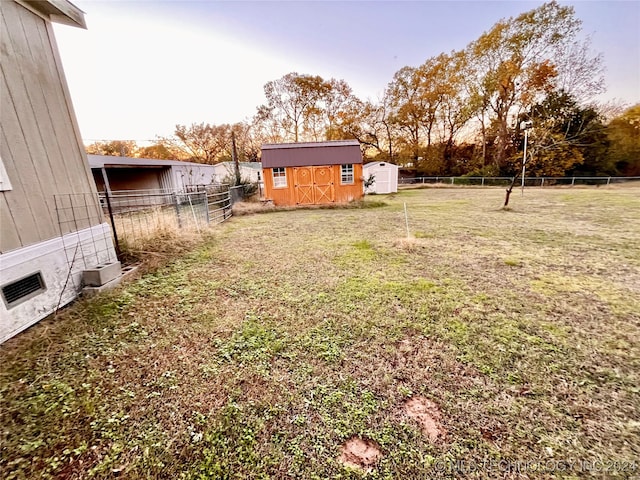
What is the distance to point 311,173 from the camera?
12430 mm

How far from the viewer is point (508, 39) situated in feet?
59.4

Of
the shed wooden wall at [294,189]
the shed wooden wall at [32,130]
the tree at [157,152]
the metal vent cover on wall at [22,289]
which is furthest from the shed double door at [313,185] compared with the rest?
the tree at [157,152]

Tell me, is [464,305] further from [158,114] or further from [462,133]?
[158,114]

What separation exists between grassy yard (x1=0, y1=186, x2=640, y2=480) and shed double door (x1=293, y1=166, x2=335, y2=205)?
9170 mm

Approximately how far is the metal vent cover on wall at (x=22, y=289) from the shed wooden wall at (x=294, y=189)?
34.2ft

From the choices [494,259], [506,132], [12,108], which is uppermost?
[506,132]

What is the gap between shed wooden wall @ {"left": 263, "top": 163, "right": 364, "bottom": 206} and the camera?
12.4 m

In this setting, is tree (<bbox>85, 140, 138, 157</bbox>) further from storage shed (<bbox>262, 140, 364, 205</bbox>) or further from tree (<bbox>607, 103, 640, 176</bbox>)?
tree (<bbox>607, 103, 640, 176</bbox>)

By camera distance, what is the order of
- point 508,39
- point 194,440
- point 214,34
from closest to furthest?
point 194,440 < point 214,34 < point 508,39

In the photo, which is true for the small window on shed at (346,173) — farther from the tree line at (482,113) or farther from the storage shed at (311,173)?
the tree line at (482,113)

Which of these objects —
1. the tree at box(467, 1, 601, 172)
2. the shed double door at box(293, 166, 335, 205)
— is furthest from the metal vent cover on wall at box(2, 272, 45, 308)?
the tree at box(467, 1, 601, 172)

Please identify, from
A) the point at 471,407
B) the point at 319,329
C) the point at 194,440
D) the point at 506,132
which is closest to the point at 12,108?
the point at 194,440

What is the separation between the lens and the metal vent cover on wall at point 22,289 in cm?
221

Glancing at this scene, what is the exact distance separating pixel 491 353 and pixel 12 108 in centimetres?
499
